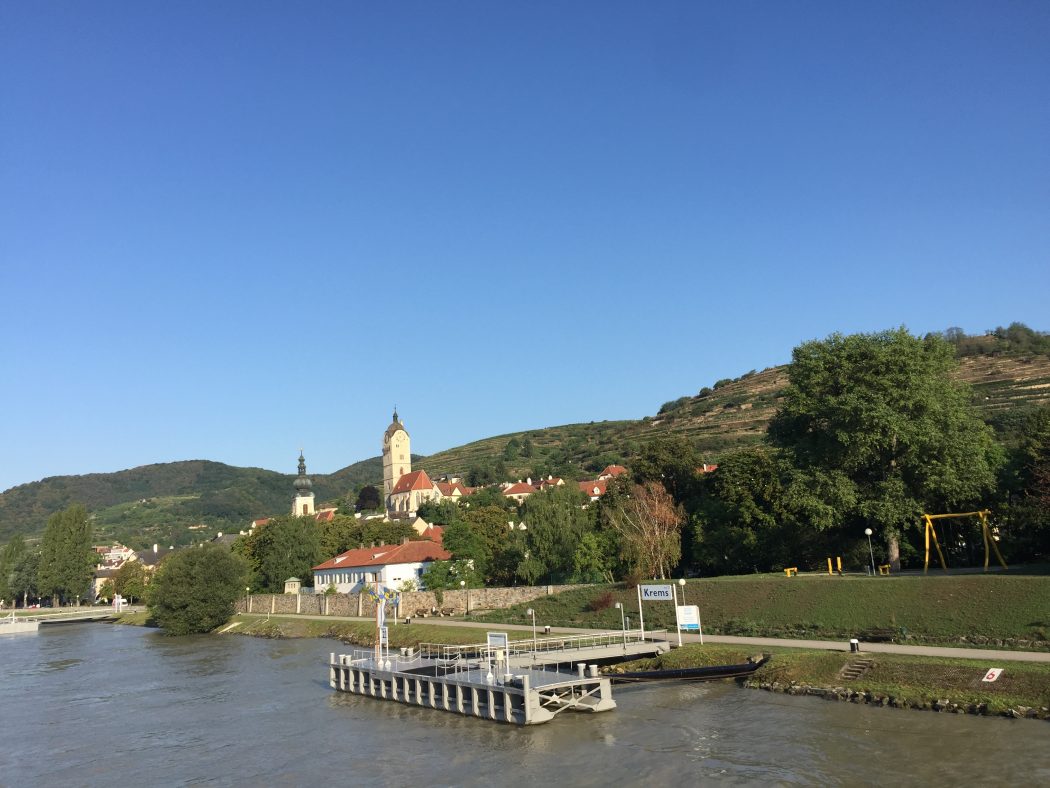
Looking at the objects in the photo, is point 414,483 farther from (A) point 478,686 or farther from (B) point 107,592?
(A) point 478,686

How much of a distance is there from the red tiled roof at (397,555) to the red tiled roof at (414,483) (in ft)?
240

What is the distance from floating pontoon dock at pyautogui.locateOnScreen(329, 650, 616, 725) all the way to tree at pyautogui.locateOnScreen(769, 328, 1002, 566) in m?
18.7

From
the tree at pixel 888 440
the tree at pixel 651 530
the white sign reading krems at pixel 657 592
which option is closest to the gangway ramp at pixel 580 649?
the white sign reading krems at pixel 657 592

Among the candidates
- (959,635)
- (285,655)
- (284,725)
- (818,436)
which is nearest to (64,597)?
(285,655)

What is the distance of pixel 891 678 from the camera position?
2644 centimetres

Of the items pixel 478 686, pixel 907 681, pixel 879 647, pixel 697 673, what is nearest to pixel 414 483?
pixel 697 673

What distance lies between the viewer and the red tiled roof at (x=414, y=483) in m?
153

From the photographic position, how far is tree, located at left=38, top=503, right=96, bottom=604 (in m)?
110

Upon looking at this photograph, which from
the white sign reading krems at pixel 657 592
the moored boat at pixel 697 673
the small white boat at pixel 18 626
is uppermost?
the white sign reading krems at pixel 657 592

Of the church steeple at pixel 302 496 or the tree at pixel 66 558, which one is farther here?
the church steeple at pixel 302 496

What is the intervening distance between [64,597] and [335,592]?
6501 centimetres

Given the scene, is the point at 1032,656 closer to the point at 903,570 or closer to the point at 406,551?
the point at 903,570

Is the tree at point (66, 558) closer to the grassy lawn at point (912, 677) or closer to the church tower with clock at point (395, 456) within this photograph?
the church tower with clock at point (395, 456)

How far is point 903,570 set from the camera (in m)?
43.3
